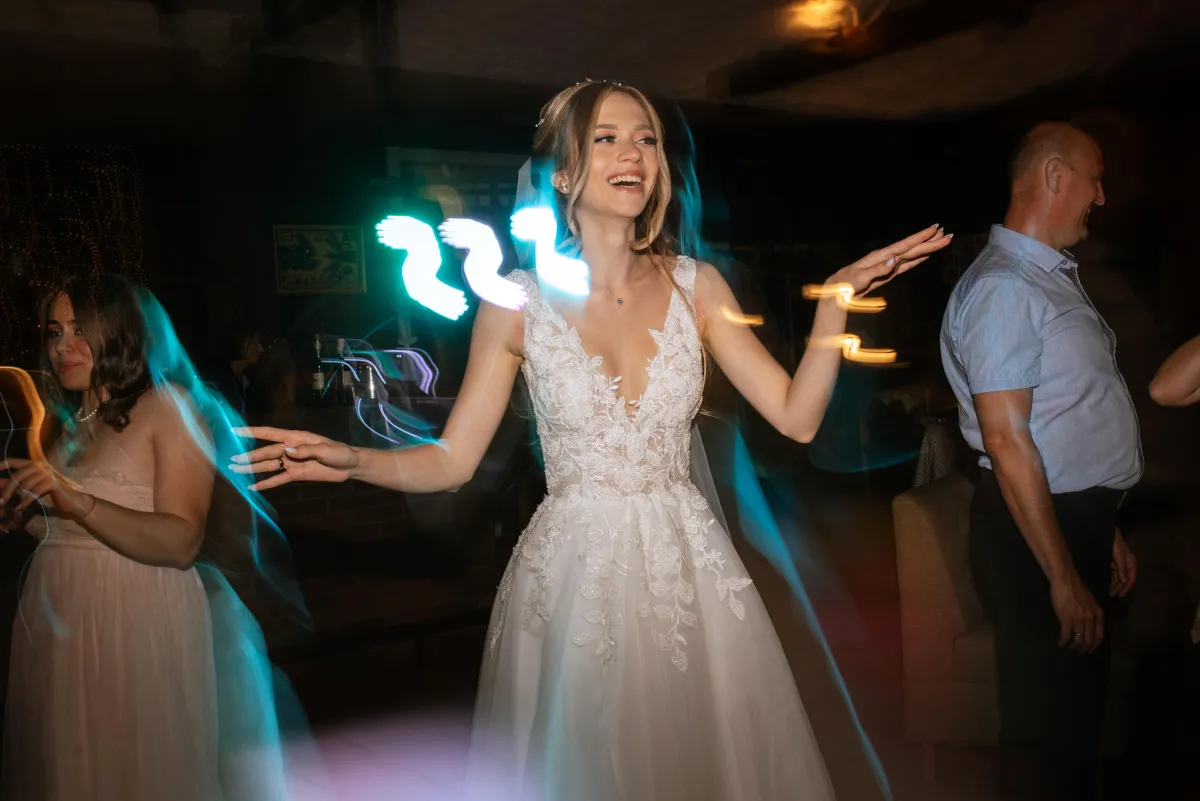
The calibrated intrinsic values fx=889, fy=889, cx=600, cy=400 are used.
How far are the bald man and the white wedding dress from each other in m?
0.54

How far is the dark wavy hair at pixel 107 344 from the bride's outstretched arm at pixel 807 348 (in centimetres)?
85

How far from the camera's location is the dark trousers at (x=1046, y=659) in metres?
1.60

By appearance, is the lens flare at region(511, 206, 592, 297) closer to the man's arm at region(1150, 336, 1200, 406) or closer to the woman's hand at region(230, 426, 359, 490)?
the woman's hand at region(230, 426, 359, 490)

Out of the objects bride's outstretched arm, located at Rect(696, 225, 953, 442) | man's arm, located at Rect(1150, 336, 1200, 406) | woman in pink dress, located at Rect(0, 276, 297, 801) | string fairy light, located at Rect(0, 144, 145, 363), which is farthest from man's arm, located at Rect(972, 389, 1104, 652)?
string fairy light, located at Rect(0, 144, 145, 363)

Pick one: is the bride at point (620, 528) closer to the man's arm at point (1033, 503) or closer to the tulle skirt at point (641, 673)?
the tulle skirt at point (641, 673)

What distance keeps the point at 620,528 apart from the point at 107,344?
2.61 feet

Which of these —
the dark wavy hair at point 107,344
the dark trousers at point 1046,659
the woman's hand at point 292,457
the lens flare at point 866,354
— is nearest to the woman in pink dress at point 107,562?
the dark wavy hair at point 107,344

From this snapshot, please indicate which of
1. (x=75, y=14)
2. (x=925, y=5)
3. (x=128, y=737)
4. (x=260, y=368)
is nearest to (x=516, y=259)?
(x=260, y=368)

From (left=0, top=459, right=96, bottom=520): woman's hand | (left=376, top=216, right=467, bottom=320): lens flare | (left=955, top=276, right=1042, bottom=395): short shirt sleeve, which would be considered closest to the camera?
(left=0, top=459, right=96, bottom=520): woman's hand

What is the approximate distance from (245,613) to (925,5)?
2107 mm

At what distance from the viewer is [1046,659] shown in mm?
1627

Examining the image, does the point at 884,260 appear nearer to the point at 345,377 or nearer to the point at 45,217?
the point at 345,377

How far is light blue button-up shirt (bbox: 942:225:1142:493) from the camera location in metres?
1.54

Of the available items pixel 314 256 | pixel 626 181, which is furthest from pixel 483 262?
pixel 626 181
